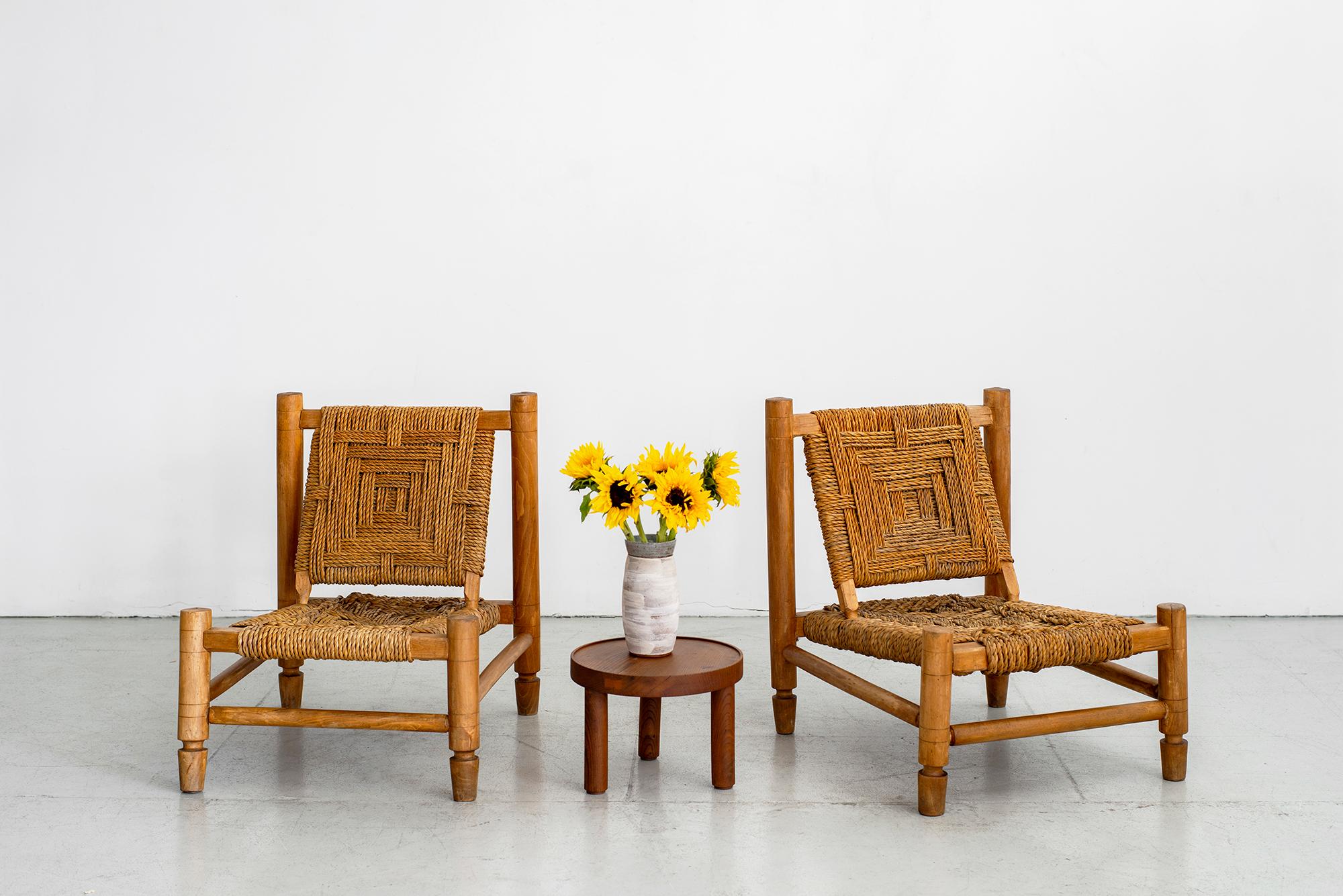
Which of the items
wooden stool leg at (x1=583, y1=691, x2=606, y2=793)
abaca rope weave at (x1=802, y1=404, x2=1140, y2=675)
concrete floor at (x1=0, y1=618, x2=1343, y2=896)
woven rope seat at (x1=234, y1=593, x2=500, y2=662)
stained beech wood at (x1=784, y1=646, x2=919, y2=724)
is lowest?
concrete floor at (x1=0, y1=618, x2=1343, y2=896)

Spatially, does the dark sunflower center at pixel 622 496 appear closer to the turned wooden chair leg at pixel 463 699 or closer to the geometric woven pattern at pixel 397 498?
the turned wooden chair leg at pixel 463 699

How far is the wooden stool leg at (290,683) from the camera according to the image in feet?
11.8

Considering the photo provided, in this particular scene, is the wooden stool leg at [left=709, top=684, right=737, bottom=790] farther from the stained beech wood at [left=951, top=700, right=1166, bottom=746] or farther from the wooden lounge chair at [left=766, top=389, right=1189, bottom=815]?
the stained beech wood at [left=951, top=700, right=1166, bottom=746]

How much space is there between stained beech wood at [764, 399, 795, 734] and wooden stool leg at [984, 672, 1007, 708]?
597mm

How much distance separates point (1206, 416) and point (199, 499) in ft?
12.1

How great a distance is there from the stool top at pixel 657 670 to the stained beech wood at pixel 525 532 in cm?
45

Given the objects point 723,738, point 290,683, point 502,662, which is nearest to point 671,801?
point 723,738

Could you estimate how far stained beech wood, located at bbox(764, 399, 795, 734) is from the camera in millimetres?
3350

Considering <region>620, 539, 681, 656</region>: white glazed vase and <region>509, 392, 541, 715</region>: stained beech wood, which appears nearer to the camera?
<region>620, 539, 681, 656</region>: white glazed vase

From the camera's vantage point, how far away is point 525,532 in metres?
3.50

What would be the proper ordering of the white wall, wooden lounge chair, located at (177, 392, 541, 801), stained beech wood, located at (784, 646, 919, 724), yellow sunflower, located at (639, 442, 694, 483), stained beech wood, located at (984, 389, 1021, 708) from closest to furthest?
stained beech wood, located at (784, 646, 919, 724) → yellow sunflower, located at (639, 442, 694, 483) → wooden lounge chair, located at (177, 392, 541, 801) → stained beech wood, located at (984, 389, 1021, 708) → the white wall

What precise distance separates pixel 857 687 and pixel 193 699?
1520 millimetres

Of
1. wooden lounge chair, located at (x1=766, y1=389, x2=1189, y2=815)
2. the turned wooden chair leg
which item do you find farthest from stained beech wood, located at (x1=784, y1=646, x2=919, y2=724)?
the turned wooden chair leg

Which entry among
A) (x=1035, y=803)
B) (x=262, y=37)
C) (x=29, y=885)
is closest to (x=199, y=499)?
(x=262, y=37)
